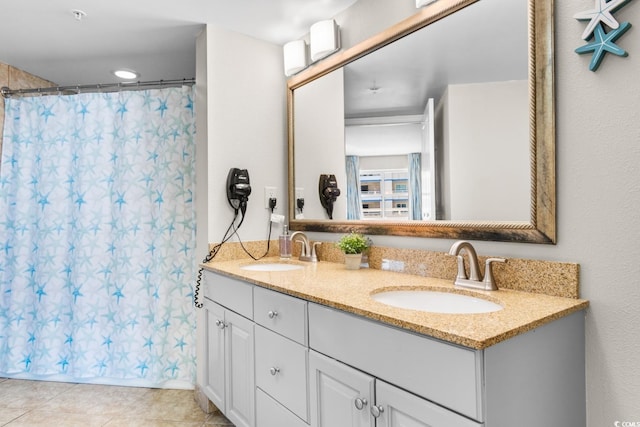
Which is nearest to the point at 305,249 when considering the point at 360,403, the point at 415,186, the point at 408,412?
the point at 415,186

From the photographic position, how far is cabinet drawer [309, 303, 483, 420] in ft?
2.60

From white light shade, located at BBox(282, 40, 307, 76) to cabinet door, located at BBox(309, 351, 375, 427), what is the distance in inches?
69.3

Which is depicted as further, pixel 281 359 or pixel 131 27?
pixel 131 27

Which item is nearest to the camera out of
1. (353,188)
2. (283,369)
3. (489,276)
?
(489,276)

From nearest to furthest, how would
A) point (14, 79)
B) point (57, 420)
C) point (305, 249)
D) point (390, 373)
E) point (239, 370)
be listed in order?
point (390, 373)
point (239, 370)
point (57, 420)
point (305, 249)
point (14, 79)

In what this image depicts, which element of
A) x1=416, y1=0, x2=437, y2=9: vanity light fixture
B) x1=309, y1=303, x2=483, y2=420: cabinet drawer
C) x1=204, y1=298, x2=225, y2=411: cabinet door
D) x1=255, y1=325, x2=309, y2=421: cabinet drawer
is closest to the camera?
x1=309, y1=303, x2=483, y2=420: cabinet drawer

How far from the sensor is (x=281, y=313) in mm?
1405

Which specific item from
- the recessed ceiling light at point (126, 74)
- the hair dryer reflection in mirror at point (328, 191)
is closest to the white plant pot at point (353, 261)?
the hair dryer reflection in mirror at point (328, 191)

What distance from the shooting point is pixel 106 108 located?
101 inches

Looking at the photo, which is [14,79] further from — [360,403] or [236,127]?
[360,403]

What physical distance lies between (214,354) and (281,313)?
80 centimetres

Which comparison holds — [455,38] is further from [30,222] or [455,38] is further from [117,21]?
[30,222]

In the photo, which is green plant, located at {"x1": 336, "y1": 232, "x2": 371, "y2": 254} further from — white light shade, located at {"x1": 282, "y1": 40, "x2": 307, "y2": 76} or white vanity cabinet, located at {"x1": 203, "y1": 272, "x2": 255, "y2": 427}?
white light shade, located at {"x1": 282, "y1": 40, "x2": 307, "y2": 76}

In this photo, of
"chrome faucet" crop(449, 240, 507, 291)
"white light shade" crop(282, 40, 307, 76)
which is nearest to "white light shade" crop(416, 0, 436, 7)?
"white light shade" crop(282, 40, 307, 76)
